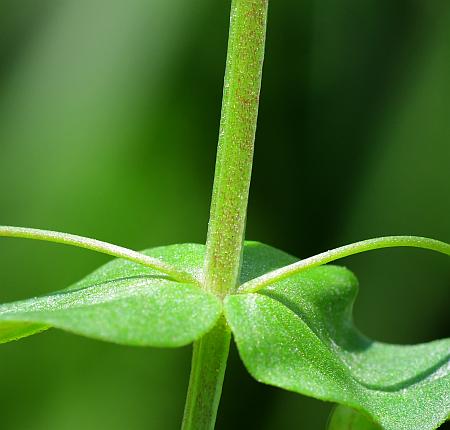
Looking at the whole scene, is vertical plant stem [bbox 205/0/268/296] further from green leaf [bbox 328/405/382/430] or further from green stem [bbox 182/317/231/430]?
green leaf [bbox 328/405/382/430]

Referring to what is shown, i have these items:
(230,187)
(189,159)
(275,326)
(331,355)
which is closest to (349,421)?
(331,355)

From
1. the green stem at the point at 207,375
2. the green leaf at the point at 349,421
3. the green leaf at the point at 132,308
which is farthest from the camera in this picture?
the green leaf at the point at 349,421

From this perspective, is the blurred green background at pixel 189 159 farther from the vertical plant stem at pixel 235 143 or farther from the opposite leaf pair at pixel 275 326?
the vertical plant stem at pixel 235 143

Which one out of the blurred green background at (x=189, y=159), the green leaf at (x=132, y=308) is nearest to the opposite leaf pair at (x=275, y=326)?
the green leaf at (x=132, y=308)

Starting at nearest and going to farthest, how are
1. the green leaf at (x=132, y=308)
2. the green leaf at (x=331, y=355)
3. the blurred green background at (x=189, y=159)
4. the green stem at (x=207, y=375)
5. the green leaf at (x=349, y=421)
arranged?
1. the green leaf at (x=132, y=308)
2. the green leaf at (x=331, y=355)
3. the green stem at (x=207, y=375)
4. the green leaf at (x=349, y=421)
5. the blurred green background at (x=189, y=159)

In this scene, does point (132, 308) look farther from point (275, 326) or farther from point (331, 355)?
point (331, 355)

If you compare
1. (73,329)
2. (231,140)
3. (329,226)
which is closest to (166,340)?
(73,329)

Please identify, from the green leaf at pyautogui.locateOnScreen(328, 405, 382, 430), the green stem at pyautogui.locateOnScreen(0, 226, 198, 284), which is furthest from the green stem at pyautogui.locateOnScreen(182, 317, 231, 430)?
the green leaf at pyautogui.locateOnScreen(328, 405, 382, 430)
